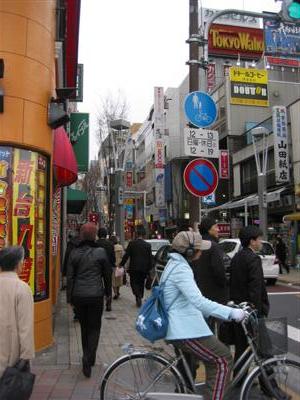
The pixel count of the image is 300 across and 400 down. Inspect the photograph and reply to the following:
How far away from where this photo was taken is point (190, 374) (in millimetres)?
4711

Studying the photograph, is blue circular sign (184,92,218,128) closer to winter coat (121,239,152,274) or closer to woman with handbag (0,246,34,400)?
winter coat (121,239,152,274)

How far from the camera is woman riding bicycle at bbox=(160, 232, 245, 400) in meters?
4.48

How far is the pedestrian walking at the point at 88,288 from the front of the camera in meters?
6.77

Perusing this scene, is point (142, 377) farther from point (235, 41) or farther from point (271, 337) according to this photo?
point (235, 41)

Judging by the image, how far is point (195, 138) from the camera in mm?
9273

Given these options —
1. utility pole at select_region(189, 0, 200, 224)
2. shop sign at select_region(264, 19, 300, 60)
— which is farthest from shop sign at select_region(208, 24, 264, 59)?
utility pole at select_region(189, 0, 200, 224)

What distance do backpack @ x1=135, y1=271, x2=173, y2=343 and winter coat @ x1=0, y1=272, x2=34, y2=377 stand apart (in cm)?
94

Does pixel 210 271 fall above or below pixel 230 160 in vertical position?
below

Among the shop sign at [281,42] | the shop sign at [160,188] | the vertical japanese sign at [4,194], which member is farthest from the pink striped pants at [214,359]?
the shop sign at [160,188]

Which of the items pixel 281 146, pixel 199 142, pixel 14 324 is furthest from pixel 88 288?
pixel 281 146

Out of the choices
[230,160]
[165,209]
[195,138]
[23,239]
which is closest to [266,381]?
[23,239]

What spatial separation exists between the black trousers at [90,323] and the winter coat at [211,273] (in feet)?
4.18

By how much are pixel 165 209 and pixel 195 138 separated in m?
53.8

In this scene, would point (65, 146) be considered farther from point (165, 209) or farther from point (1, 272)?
point (165, 209)
